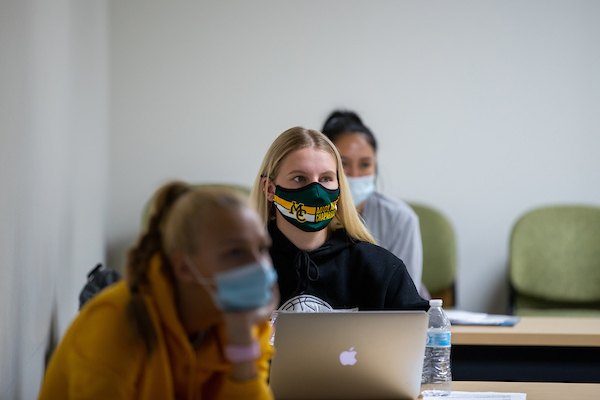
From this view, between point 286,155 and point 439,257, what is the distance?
78.2 inches

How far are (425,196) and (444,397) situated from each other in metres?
2.47

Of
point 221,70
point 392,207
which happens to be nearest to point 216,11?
point 221,70

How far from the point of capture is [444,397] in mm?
1439

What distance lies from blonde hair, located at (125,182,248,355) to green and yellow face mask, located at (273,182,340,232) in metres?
0.72

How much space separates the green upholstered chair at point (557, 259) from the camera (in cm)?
347

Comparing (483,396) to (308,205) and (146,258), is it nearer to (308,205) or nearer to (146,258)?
(308,205)

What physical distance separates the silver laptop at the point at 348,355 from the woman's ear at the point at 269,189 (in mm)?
623

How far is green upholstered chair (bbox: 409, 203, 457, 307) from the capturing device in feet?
11.6

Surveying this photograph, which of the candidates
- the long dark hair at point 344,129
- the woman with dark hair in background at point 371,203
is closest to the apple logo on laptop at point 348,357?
the woman with dark hair in background at point 371,203

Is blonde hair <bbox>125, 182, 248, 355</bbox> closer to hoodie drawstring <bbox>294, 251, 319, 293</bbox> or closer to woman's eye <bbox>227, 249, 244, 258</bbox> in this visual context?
woman's eye <bbox>227, 249, 244, 258</bbox>

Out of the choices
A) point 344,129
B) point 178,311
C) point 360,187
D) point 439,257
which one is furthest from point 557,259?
point 178,311

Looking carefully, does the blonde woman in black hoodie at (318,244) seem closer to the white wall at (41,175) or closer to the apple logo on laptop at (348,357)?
the apple logo on laptop at (348,357)

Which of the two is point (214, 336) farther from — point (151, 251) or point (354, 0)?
point (354, 0)

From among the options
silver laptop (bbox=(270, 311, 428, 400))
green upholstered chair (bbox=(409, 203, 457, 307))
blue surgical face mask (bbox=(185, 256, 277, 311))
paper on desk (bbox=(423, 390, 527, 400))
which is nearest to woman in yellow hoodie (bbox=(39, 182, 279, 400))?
blue surgical face mask (bbox=(185, 256, 277, 311))
